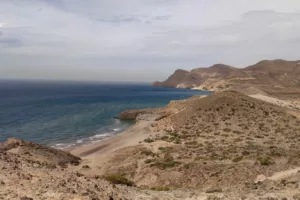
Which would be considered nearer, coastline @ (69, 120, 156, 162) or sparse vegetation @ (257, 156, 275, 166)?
sparse vegetation @ (257, 156, 275, 166)

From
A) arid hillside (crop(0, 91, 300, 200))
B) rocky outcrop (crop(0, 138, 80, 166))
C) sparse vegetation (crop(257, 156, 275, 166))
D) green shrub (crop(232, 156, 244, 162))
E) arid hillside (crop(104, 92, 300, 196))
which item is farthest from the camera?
rocky outcrop (crop(0, 138, 80, 166))

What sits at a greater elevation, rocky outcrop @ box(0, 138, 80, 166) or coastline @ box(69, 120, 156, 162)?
rocky outcrop @ box(0, 138, 80, 166)

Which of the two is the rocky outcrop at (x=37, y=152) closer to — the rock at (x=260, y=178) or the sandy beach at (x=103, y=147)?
the sandy beach at (x=103, y=147)

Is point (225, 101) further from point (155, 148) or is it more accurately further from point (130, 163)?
point (130, 163)

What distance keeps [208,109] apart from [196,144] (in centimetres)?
1893

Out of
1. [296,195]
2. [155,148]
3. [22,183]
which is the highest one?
[22,183]

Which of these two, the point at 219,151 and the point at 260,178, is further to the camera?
the point at 219,151

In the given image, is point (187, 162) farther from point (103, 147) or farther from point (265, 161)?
point (103, 147)

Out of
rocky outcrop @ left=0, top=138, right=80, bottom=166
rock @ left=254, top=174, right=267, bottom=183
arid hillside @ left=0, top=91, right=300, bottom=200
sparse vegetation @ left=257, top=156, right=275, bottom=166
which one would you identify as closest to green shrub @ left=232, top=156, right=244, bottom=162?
arid hillside @ left=0, top=91, right=300, bottom=200

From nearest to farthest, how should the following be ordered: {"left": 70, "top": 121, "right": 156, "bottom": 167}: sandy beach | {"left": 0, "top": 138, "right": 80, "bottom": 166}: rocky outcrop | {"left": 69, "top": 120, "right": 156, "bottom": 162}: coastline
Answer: {"left": 0, "top": 138, "right": 80, "bottom": 166}: rocky outcrop, {"left": 70, "top": 121, "right": 156, "bottom": 167}: sandy beach, {"left": 69, "top": 120, "right": 156, "bottom": 162}: coastline

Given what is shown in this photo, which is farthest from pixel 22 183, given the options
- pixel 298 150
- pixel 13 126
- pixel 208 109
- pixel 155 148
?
pixel 13 126

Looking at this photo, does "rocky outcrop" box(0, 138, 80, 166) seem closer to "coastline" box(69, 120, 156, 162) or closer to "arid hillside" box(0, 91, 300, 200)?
"arid hillside" box(0, 91, 300, 200)

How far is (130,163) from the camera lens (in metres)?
30.0

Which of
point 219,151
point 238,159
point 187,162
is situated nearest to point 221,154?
point 219,151
